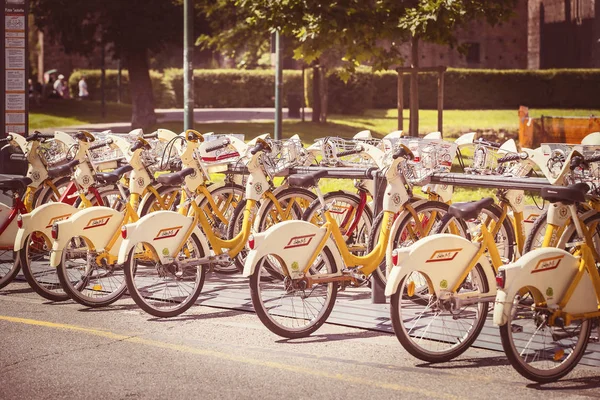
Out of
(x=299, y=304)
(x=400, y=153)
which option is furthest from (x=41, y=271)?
(x=400, y=153)

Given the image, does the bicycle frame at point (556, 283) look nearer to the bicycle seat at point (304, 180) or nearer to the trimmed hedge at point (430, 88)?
the bicycle seat at point (304, 180)

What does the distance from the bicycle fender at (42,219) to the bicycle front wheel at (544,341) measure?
4.02 m

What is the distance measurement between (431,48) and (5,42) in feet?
146

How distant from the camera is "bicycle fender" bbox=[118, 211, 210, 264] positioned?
25.8 feet

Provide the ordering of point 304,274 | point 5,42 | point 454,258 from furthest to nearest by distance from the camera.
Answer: point 5,42 → point 304,274 → point 454,258

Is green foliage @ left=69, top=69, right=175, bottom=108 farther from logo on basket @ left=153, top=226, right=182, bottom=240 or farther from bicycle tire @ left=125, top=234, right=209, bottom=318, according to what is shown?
logo on basket @ left=153, top=226, right=182, bottom=240

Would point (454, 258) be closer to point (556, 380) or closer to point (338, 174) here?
point (556, 380)

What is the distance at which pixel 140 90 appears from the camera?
108 ft

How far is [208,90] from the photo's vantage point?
156 ft

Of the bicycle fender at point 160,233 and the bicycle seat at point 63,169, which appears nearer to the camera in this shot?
the bicycle fender at point 160,233

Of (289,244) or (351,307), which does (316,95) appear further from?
(289,244)

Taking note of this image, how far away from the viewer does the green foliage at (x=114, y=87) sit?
Answer: 157 ft

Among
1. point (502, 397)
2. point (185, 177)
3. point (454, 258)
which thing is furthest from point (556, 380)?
point (185, 177)

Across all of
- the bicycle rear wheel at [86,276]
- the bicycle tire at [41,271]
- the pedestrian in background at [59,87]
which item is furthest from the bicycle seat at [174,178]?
the pedestrian in background at [59,87]
